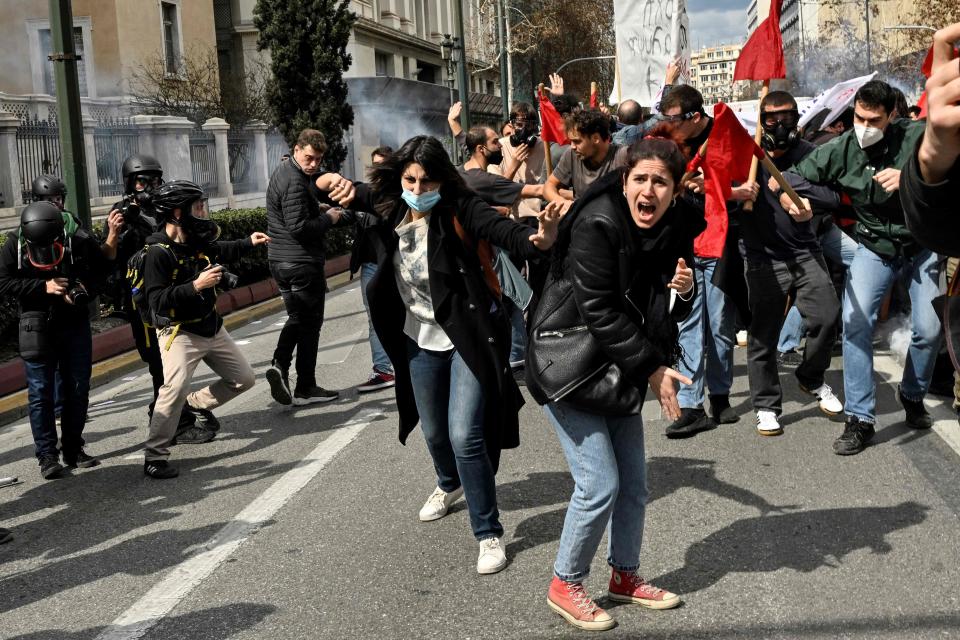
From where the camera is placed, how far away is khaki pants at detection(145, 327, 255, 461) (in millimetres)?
6488

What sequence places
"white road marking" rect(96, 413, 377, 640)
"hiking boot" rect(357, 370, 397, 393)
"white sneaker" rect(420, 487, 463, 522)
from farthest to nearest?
1. "hiking boot" rect(357, 370, 397, 393)
2. "white sneaker" rect(420, 487, 463, 522)
3. "white road marking" rect(96, 413, 377, 640)

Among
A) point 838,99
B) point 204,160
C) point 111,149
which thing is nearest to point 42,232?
point 838,99

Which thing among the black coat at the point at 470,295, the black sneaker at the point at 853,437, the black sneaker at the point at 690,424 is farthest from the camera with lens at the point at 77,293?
the black sneaker at the point at 853,437

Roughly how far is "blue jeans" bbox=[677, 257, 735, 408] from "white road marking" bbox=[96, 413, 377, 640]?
2.15m

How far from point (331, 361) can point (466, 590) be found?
239 inches

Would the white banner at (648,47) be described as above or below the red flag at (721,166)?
above

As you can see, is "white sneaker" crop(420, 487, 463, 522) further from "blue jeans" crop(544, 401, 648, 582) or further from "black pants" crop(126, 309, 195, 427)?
"black pants" crop(126, 309, 195, 427)

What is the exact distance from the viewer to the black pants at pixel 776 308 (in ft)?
21.9

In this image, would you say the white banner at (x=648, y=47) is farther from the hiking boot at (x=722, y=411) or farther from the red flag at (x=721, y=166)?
the red flag at (x=721, y=166)

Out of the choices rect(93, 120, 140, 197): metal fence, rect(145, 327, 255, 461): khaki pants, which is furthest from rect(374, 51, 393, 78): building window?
rect(145, 327, 255, 461): khaki pants

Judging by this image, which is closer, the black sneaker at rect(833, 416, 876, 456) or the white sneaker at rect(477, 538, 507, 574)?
the white sneaker at rect(477, 538, 507, 574)

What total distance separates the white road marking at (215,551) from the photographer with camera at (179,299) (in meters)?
0.79

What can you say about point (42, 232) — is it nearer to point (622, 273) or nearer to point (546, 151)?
point (546, 151)

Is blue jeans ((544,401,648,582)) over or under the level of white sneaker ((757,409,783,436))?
over
